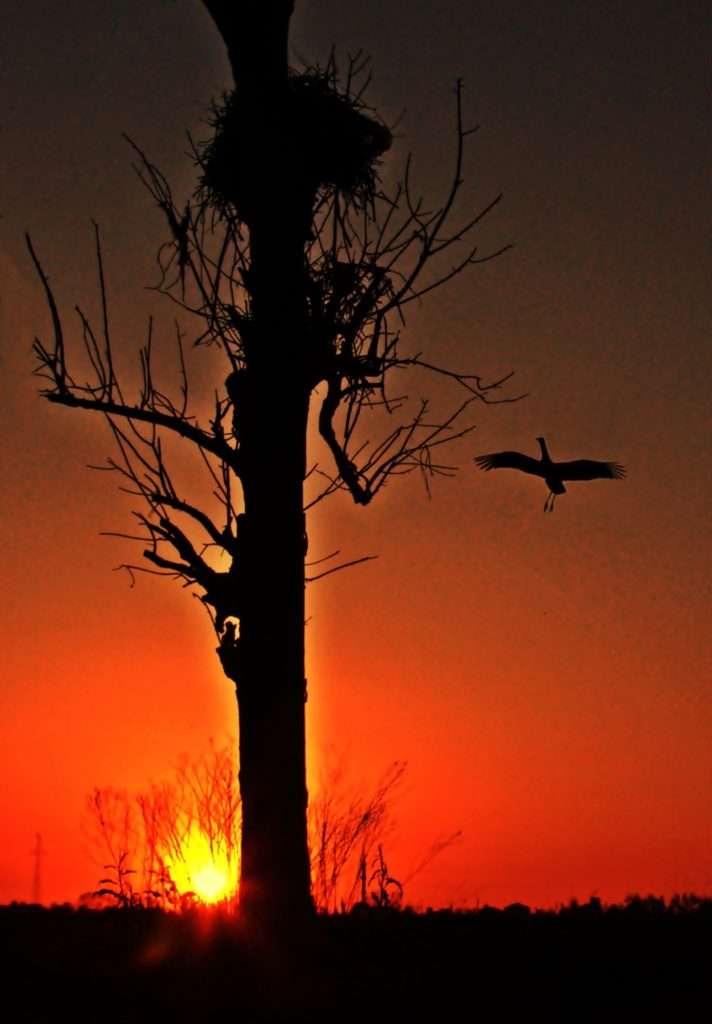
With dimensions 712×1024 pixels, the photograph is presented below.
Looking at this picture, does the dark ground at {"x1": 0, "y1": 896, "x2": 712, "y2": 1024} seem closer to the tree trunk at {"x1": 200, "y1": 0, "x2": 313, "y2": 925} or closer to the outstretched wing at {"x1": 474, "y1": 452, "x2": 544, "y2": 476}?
the tree trunk at {"x1": 200, "y1": 0, "x2": 313, "y2": 925}

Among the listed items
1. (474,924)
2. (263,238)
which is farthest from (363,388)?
(474,924)

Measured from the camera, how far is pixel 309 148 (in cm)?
981

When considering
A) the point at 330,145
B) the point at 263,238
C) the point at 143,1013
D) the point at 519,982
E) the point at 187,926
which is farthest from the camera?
the point at 330,145

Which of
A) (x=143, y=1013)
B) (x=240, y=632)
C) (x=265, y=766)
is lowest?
(x=143, y=1013)

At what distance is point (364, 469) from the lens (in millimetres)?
9352

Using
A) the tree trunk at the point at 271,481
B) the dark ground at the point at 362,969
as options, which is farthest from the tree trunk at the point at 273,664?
the dark ground at the point at 362,969

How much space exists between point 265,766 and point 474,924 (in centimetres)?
160

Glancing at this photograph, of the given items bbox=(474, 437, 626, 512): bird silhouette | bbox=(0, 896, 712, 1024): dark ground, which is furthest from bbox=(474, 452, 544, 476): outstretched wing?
bbox=(0, 896, 712, 1024): dark ground

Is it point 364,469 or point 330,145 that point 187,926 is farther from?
point 330,145

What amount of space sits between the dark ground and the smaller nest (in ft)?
15.6

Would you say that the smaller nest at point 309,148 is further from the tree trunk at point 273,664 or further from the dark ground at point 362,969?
the dark ground at point 362,969

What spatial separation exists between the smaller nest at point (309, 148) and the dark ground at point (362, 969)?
474 cm

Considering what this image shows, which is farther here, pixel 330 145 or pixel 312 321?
pixel 330 145

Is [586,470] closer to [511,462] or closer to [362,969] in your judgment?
[511,462]
